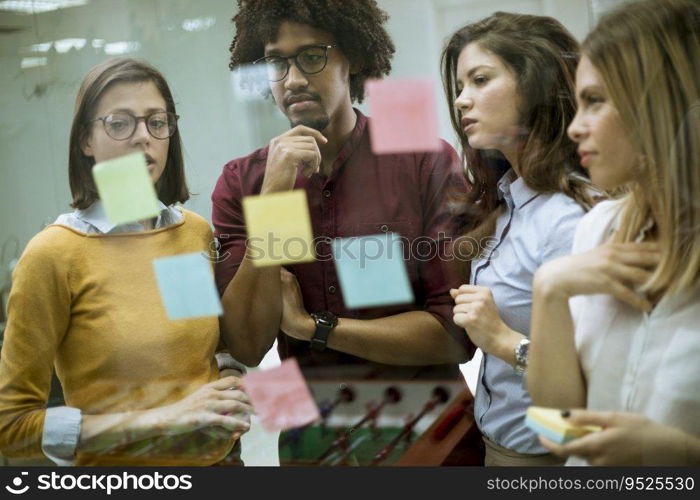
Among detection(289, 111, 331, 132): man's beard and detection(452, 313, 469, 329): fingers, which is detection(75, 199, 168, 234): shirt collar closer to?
detection(289, 111, 331, 132): man's beard

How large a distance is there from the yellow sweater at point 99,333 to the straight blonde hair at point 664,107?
1.00m

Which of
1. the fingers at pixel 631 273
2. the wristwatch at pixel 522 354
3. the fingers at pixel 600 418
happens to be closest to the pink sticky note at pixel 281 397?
the wristwatch at pixel 522 354

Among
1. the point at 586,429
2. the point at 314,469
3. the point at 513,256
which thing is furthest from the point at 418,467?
the point at 513,256

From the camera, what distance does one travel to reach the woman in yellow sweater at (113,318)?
1.79 meters

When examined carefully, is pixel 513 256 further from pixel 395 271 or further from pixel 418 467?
pixel 418 467

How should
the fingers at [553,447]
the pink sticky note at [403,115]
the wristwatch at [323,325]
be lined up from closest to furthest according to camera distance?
1. the fingers at [553,447]
2. the pink sticky note at [403,115]
3. the wristwatch at [323,325]

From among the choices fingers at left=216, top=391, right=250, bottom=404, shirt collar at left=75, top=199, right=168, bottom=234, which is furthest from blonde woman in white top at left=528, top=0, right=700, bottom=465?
shirt collar at left=75, top=199, right=168, bottom=234

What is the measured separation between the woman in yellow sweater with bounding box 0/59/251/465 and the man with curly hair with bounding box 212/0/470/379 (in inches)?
→ 6.5

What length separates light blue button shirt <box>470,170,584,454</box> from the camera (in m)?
1.54

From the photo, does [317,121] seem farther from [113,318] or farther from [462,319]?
[113,318]

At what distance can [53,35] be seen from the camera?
1.88 meters

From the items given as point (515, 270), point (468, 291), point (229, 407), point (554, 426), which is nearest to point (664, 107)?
point (515, 270)

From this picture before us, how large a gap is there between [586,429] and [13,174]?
1548 mm

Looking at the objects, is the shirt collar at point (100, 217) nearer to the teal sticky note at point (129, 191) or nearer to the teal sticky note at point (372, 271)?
the teal sticky note at point (129, 191)
